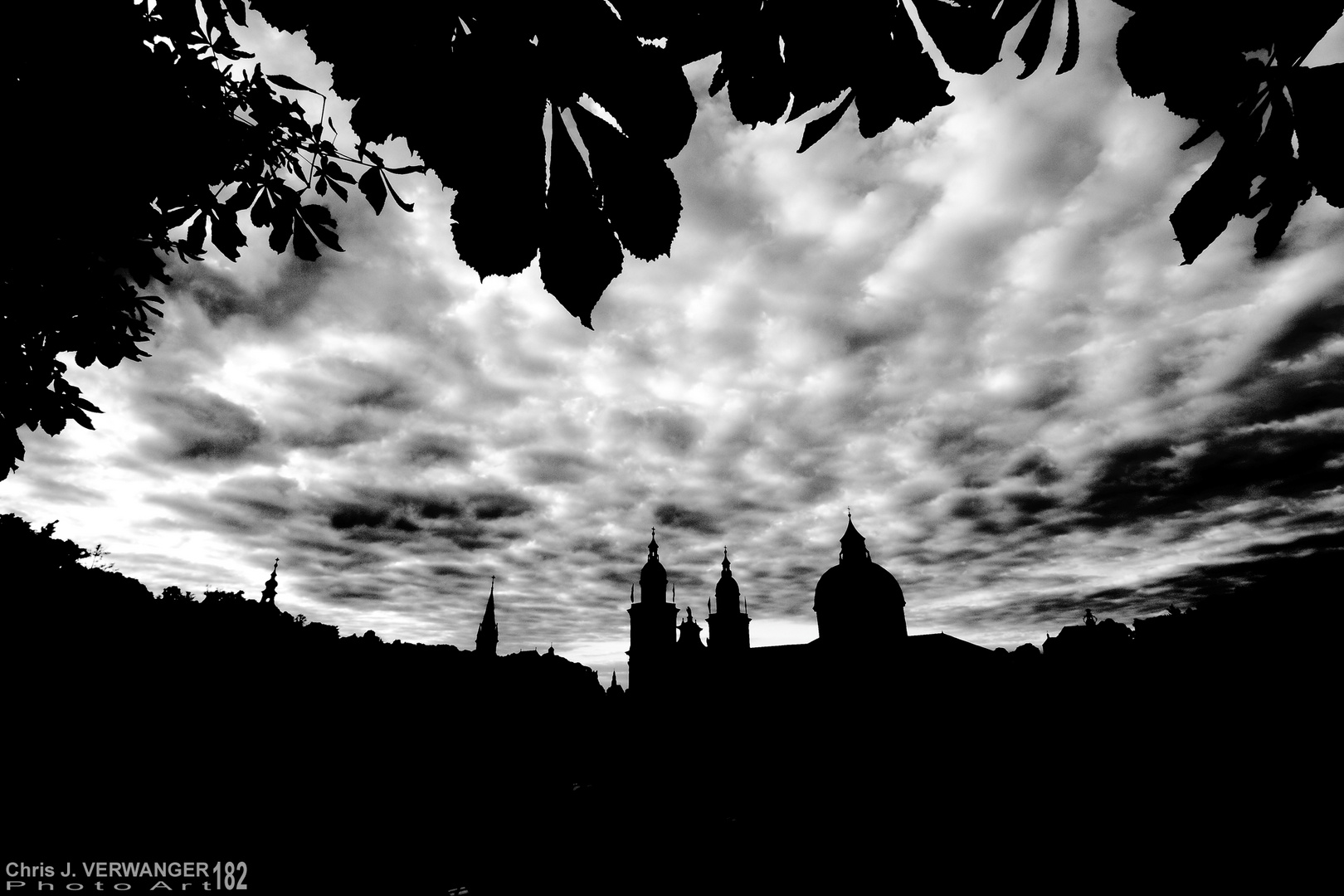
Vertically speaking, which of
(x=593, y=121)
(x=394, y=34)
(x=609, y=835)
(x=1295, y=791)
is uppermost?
(x=394, y=34)

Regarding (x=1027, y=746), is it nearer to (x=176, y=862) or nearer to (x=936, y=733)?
(x=936, y=733)

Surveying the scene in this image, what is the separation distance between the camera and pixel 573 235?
940mm

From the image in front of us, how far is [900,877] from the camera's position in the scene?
1351cm

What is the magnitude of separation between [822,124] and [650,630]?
220 feet

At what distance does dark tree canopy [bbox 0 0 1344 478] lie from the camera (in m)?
0.92

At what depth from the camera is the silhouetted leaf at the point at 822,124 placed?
53.2 inches

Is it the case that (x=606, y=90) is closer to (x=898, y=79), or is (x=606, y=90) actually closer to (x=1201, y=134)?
(x=898, y=79)

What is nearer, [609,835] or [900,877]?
[900,877]

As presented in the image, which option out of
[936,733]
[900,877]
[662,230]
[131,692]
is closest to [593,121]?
[662,230]

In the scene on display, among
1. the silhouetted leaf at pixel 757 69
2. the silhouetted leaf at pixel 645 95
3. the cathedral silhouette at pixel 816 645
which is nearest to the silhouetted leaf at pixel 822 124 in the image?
the silhouetted leaf at pixel 757 69

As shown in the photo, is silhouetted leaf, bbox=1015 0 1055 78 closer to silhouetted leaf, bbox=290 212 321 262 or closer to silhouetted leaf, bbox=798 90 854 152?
silhouetted leaf, bbox=798 90 854 152

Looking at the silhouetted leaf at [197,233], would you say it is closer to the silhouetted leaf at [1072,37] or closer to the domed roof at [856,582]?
the silhouetted leaf at [1072,37]

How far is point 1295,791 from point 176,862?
2442cm

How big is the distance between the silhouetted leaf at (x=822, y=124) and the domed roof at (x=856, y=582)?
53.8 metres
